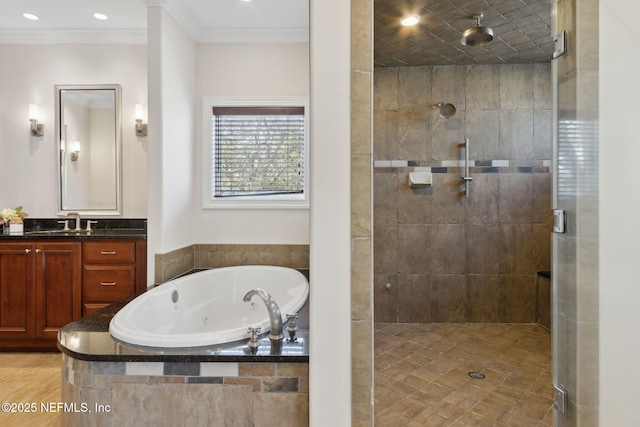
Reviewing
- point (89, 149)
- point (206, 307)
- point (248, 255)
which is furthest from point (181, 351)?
point (89, 149)

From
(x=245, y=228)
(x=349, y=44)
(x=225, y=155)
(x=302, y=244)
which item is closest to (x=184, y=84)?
(x=225, y=155)

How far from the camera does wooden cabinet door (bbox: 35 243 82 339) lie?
2.92 meters

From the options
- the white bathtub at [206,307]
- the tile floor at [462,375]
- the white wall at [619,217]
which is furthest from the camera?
the tile floor at [462,375]

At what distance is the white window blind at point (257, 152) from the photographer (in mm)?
Result: 3387

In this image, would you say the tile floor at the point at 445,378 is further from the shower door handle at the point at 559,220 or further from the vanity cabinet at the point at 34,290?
the shower door handle at the point at 559,220

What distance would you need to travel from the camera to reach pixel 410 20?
8.68 ft

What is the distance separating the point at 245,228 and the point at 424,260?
1.82 metres

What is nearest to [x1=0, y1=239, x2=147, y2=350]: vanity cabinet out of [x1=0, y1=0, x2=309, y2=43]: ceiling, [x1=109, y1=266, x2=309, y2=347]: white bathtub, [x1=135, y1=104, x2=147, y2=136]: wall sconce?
[x1=109, y1=266, x2=309, y2=347]: white bathtub

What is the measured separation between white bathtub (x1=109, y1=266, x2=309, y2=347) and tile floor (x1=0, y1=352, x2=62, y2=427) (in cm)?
76

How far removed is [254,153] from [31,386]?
2.41 m

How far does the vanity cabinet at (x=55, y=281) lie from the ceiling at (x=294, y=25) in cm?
192

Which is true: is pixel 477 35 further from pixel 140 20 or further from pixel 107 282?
pixel 107 282

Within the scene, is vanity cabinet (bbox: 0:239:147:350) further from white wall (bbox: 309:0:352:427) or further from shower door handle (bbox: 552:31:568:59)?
shower door handle (bbox: 552:31:568:59)

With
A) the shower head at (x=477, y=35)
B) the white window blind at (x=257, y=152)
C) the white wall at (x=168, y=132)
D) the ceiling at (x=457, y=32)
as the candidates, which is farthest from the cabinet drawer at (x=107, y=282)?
the shower head at (x=477, y=35)
